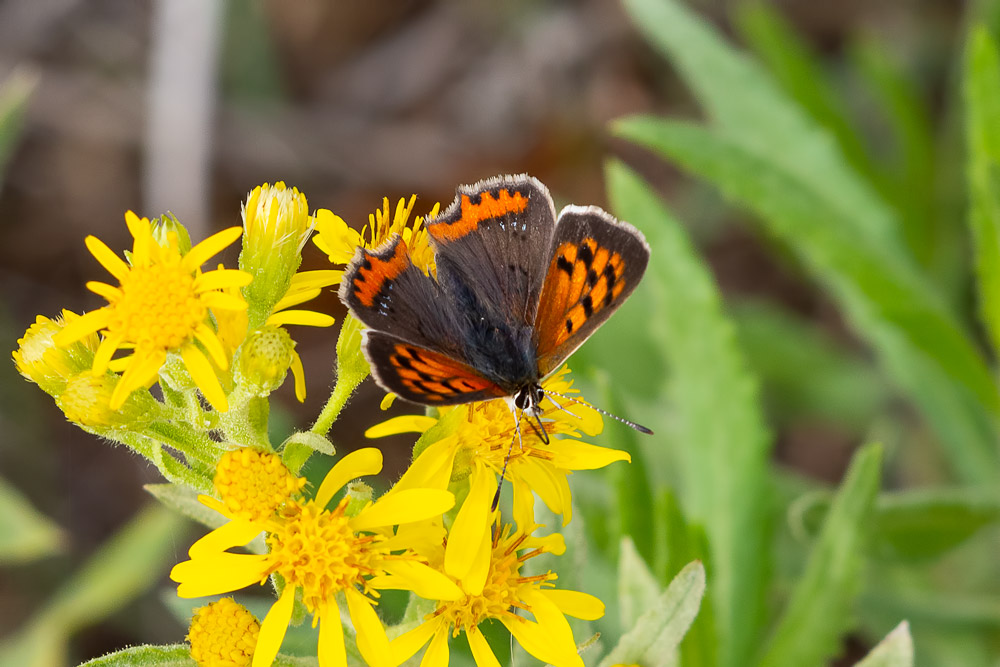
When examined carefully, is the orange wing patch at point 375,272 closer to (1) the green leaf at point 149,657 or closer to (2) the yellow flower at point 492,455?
(2) the yellow flower at point 492,455

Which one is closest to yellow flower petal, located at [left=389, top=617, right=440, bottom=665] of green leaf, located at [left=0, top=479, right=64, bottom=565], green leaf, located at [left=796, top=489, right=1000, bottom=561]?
green leaf, located at [left=796, top=489, right=1000, bottom=561]

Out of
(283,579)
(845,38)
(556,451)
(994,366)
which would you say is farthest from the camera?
(845,38)

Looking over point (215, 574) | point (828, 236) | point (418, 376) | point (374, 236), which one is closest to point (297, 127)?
point (828, 236)

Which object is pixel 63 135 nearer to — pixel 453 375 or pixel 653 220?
pixel 653 220

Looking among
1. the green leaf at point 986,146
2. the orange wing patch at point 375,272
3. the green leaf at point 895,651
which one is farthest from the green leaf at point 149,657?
the green leaf at point 986,146

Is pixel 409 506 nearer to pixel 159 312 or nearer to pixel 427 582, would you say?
pixel 427 582

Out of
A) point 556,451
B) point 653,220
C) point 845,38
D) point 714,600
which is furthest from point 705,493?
point 845,38
